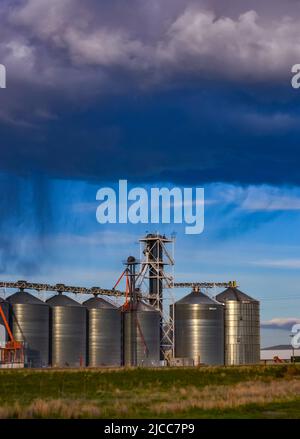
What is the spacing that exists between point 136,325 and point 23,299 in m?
20.4

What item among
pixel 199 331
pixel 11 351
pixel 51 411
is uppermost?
pixel 199 331

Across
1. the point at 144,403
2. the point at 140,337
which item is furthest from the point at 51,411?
the point at 140,337

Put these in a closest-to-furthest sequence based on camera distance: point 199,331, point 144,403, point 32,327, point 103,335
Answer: point 144,403, point 32,327, point 103,335, point 199,331

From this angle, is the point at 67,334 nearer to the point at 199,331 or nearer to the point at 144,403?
the point at 199,331

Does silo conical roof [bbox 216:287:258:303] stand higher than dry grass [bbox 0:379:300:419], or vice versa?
silo conical roof [bbox 216:287:258:303]

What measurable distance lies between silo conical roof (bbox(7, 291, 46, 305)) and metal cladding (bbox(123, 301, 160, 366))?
1648 centimetres

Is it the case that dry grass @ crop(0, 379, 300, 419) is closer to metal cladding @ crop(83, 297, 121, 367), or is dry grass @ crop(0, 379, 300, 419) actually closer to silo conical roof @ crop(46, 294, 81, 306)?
silo conical roof @ crop(46, 294, 81, 306)

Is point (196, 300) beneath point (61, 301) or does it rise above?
above

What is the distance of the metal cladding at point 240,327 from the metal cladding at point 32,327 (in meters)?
36.4

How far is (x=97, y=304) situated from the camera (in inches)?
5162

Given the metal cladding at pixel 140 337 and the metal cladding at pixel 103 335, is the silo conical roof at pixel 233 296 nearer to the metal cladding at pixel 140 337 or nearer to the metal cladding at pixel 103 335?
the metal cladding at pixel 140 337

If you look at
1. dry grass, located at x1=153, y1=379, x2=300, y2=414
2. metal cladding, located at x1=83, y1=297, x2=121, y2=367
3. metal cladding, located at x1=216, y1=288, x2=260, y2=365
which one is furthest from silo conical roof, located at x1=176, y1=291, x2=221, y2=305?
dry grass, located at x1=153, y1=379, x2=300, y2=414

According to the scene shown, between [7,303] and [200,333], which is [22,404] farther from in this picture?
[200,333]

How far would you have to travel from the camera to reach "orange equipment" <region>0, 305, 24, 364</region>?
365ft
